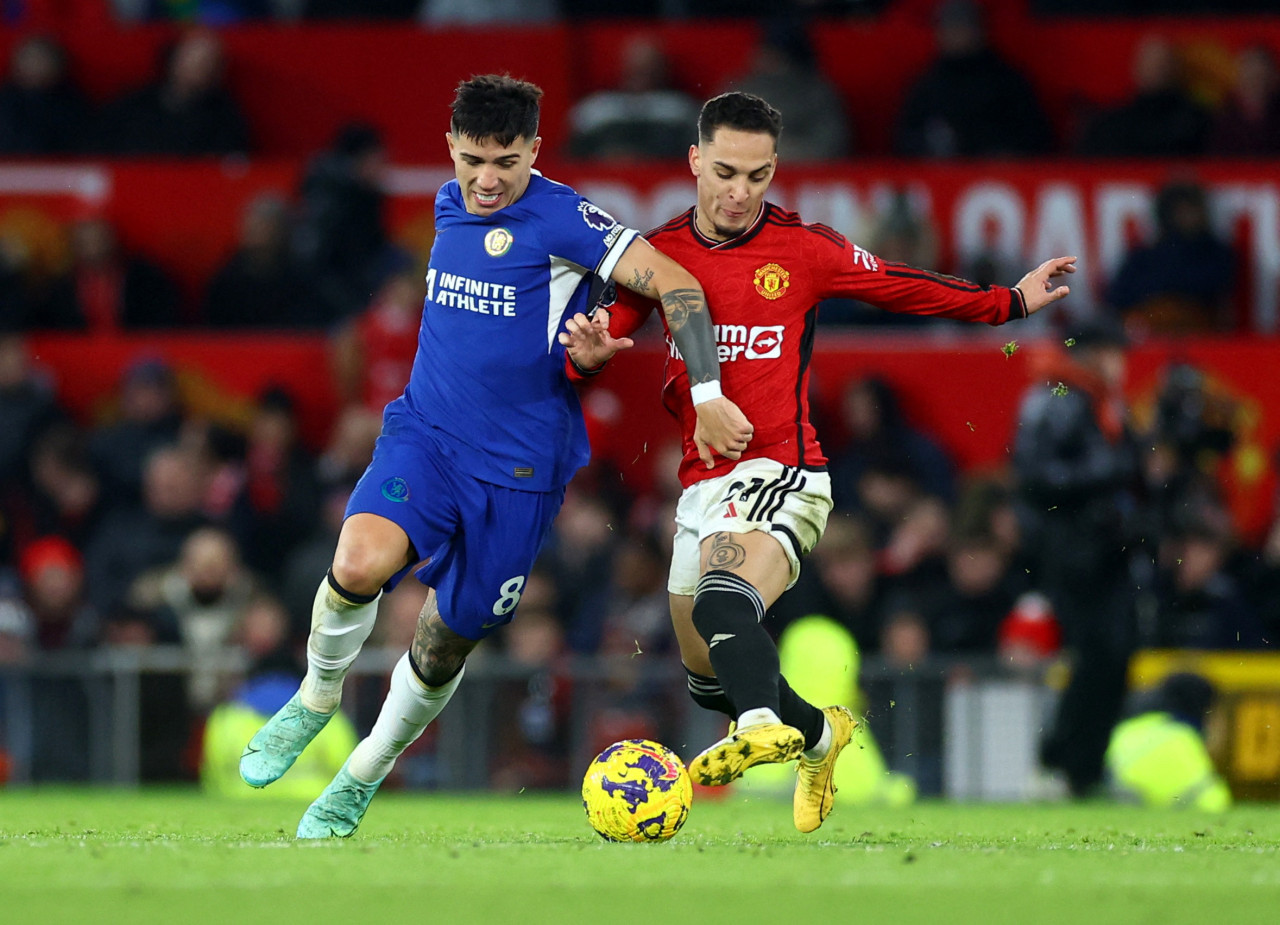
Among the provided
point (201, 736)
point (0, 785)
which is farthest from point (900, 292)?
point (0, 785)

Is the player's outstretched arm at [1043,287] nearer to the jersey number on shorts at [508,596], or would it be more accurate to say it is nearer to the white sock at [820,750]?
the white sock at [820,750]

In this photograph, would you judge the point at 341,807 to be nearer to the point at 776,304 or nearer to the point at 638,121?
the point at 776,304

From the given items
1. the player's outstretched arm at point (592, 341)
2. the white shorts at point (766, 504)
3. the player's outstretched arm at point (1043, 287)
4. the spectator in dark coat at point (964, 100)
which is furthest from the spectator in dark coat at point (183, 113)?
the player's outstretched arm at point (1043, 287)

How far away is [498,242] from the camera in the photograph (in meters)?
6.98

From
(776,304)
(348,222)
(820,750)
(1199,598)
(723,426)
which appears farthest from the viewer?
(348,222)

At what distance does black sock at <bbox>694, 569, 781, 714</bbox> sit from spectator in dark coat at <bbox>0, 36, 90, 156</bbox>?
31.3 ft

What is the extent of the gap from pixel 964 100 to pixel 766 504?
797 centimetres

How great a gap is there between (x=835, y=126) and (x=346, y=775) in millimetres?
8064

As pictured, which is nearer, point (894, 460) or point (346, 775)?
point (346, 775)

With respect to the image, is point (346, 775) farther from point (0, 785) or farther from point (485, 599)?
point (0, 785)

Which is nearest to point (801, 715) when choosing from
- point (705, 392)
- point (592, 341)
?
point (705, 392)

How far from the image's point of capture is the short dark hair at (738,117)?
6902 millimetres

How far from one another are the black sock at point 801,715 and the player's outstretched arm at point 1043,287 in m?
1.50

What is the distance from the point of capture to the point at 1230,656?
36.6ft
